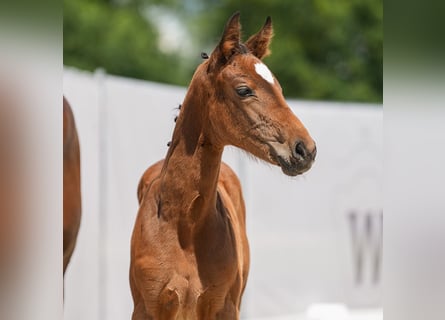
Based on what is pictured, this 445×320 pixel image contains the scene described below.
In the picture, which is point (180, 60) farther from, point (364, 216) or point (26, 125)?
point (26, 125)

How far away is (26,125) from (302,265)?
4.93 meters

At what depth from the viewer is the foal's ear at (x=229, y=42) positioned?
250cm

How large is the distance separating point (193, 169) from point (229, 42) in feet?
1.38

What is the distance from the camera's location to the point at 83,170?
4.15 meters

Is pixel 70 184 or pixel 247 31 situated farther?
pixel 247 31

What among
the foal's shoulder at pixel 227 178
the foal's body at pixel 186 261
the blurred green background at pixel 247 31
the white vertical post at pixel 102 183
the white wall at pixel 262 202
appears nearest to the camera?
the foal's body at pixel 186 261

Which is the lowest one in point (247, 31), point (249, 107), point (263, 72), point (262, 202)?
point (262, 202)

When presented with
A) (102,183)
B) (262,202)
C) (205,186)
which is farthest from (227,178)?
(262,202)

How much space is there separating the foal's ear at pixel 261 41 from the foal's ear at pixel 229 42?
0.34 feet

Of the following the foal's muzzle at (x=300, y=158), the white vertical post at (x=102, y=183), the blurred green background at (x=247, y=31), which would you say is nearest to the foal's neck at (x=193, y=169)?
the foal's muzzle at (x=300, y=158)

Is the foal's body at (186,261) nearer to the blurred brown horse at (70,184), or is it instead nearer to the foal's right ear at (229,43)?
the foal's right ear at (229,43)

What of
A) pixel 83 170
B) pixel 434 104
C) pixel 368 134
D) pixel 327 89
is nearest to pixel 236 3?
pixel 327 89

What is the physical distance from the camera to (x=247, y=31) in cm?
1162

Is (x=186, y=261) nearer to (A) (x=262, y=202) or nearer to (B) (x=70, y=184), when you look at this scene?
(B) (x=70, y=184)
